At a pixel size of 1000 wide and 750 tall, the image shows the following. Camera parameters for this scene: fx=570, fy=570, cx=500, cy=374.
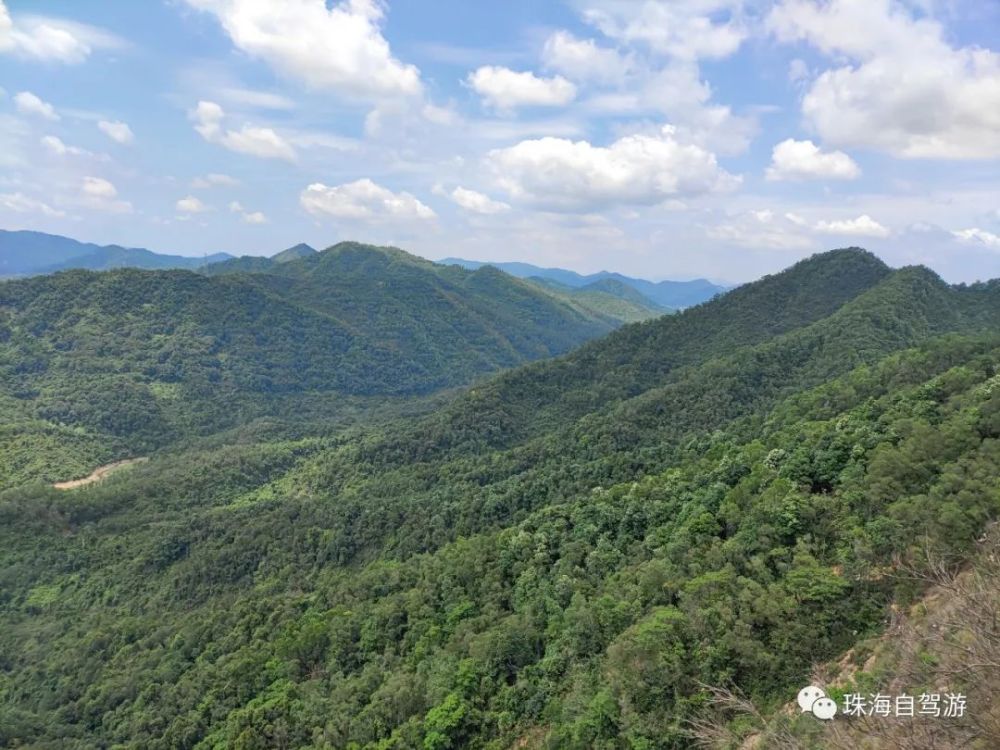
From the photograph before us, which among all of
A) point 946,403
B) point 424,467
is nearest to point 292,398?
point 424,467

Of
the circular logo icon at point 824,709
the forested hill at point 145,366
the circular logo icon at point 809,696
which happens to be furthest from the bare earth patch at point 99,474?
the circular logo icon at point 824,709

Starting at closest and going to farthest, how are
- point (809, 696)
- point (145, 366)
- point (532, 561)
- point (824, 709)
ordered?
Answer: point (824, 709)
point (809, 696)
point (532, 561)
point (145, 366)

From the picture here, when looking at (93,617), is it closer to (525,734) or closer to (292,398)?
(525,734)

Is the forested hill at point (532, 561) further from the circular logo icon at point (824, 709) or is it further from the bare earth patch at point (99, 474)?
the bare earth patch at point (99, 474)
